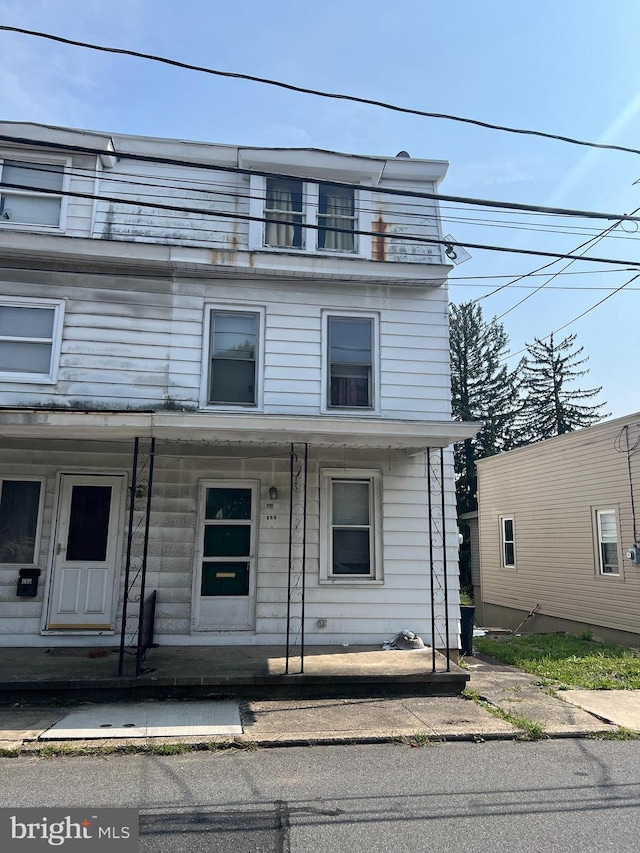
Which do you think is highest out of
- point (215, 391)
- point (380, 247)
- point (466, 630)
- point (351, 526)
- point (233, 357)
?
point (380, 247)

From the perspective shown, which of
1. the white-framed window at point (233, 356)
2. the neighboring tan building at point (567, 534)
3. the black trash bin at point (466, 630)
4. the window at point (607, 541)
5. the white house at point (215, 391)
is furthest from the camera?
the window at point (607, 541)

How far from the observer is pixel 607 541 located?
12.7m

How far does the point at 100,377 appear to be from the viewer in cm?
863

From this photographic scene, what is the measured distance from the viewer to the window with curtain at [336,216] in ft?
31.6

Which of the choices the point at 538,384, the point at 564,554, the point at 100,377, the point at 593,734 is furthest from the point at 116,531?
the point at 538,384

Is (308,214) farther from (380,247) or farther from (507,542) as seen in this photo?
(507,542)

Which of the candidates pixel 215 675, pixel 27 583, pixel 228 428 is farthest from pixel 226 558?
pixel 27 583

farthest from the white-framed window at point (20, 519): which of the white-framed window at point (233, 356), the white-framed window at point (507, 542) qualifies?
the white-framed window at point (507, 542)

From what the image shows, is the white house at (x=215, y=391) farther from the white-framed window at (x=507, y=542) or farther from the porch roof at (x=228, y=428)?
the white-framed window at (x=507, y=542)

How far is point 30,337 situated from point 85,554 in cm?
318

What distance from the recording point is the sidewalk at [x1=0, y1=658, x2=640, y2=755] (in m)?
5.42

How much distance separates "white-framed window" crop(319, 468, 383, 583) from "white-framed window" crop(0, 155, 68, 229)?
559 centimetres

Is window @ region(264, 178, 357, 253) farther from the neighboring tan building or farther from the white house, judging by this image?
the neighboring tan building

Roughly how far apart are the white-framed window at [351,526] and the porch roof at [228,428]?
1.41 metres
